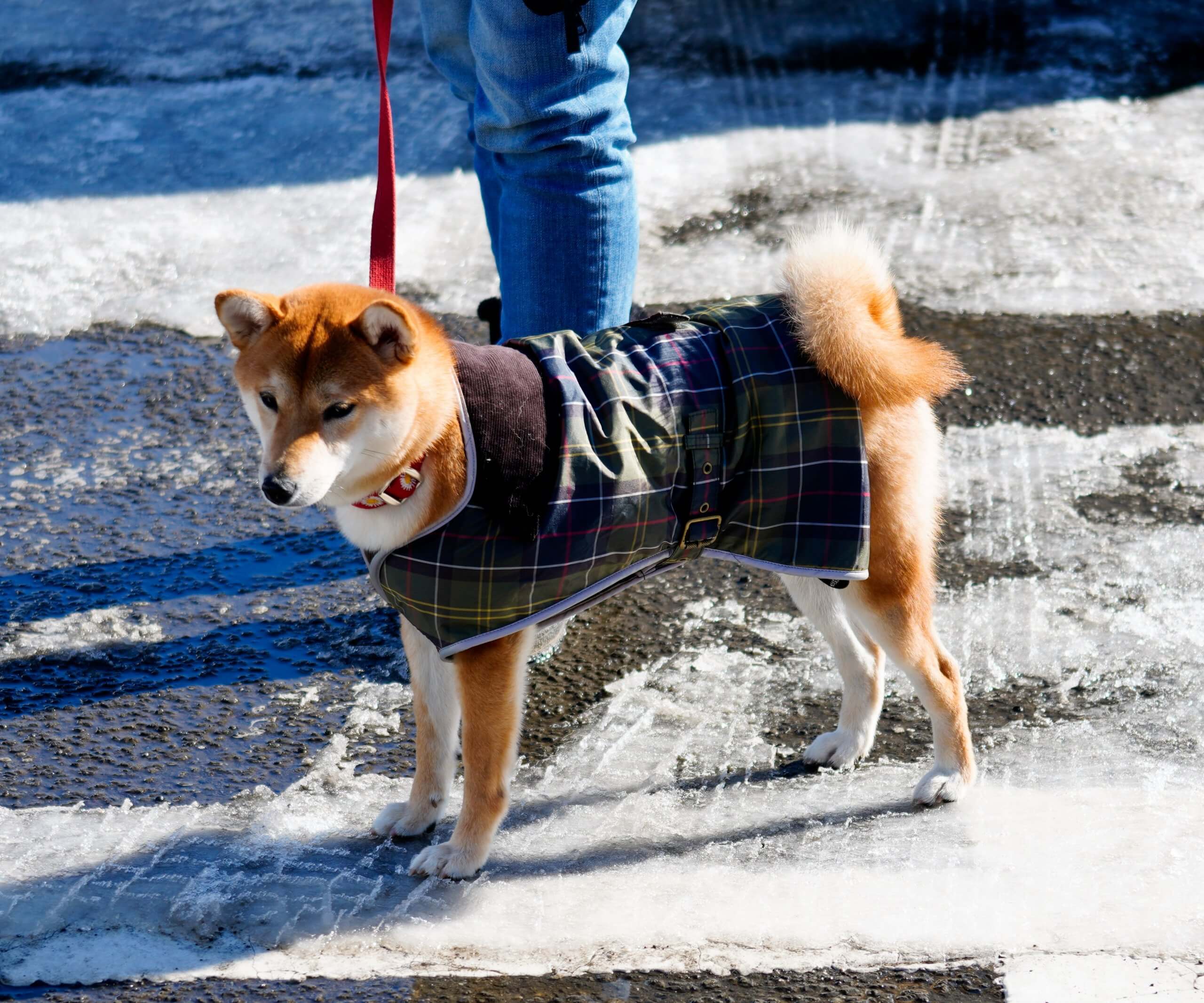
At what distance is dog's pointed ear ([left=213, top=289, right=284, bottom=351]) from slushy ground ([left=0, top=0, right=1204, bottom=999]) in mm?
946

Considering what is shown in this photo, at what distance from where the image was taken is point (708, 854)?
2381 mm

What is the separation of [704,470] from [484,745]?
2.12 ft

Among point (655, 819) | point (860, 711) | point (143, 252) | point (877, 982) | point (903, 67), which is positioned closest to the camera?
point (877, 982)

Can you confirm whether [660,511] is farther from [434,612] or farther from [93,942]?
[93,942]

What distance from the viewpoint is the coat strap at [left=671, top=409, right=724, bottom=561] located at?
227 cm

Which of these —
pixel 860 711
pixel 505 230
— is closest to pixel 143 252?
pixel 505 230

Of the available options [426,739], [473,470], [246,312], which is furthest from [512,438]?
[426,739]

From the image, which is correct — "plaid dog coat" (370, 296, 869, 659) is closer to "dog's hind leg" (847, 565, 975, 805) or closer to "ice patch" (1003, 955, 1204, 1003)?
"dog's hind leg" (847, 565, 975, 805)

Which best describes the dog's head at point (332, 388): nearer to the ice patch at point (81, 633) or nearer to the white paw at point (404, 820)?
the white paw at point (404, 820)

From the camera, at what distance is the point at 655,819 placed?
2.47 metres

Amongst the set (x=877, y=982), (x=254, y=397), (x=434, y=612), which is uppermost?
(x=254, y=397)

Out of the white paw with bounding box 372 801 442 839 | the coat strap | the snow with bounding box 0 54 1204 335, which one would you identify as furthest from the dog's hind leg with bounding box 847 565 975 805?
the snow with bounding box 0 54 1204 335

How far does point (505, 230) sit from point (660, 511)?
3.36 ft

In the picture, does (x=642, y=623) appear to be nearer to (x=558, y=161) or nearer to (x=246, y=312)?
(x=558, y=161)
